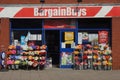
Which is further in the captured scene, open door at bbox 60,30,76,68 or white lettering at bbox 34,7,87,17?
open door at bbox 60,30,76,68

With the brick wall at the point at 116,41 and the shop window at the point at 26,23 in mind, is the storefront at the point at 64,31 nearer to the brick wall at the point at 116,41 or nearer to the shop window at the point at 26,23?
the shop window at the point at 26,23

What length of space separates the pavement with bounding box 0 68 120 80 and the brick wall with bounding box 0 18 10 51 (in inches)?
64.6

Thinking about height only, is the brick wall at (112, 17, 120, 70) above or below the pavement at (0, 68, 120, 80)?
above

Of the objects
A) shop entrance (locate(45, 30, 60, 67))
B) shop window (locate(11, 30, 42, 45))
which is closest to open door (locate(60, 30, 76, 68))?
shop entrance (locate(45, 30, 60, 67))

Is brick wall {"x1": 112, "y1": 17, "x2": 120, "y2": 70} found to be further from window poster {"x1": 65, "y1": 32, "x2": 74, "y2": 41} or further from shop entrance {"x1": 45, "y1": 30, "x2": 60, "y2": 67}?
shop entrance {"x1": 45, "y1": 30, "x2": 60, "y2": 67}

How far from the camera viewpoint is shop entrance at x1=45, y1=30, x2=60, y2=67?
23.9 metres

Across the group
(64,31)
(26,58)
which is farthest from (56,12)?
(26,58)

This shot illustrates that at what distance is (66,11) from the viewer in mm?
22984

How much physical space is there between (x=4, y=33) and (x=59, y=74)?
13.8 feet

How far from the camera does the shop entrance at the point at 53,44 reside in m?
23.9

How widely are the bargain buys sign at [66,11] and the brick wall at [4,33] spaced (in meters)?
0.47

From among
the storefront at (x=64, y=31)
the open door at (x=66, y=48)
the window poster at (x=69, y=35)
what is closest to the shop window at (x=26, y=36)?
the storefront at (x=64, y=31)

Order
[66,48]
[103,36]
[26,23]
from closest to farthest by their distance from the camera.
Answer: [26,23] < [103,36] < [66,48]

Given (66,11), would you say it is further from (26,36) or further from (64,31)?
(26,36)
